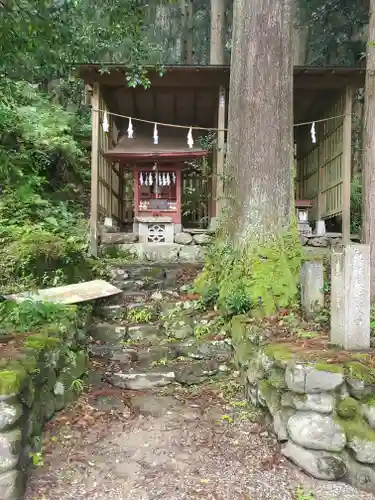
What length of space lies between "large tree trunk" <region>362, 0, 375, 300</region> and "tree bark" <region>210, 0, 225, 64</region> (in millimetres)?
9409

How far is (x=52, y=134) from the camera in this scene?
11734 mm

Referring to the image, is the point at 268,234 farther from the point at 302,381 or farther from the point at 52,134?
the point at 52,134

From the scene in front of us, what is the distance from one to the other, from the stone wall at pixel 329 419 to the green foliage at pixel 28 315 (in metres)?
2.43

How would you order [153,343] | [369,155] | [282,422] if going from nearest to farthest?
[282,422]
[153,343]
[369,155]

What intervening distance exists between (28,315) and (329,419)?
2976 millimetres

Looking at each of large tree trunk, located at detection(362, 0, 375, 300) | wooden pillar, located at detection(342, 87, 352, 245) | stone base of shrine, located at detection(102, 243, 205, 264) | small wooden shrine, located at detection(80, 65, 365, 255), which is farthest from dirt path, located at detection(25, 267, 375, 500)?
wooden pillar, located at detection(342, 87, 352, 245)

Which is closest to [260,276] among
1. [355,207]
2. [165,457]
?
[165,457]

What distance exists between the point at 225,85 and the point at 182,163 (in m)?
1.93

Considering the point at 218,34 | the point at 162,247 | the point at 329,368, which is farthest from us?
the point at 218,34

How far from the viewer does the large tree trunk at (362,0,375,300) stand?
18.7ft

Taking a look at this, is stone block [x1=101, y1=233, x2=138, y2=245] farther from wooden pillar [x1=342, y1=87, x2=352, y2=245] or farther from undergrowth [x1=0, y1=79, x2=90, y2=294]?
wooden pillar [x1=342, y1=87, x2=352, y2=245]

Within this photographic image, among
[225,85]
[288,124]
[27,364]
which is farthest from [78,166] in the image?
[27,364]

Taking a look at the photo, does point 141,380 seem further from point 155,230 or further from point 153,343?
point 155,230

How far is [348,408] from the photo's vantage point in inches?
126
